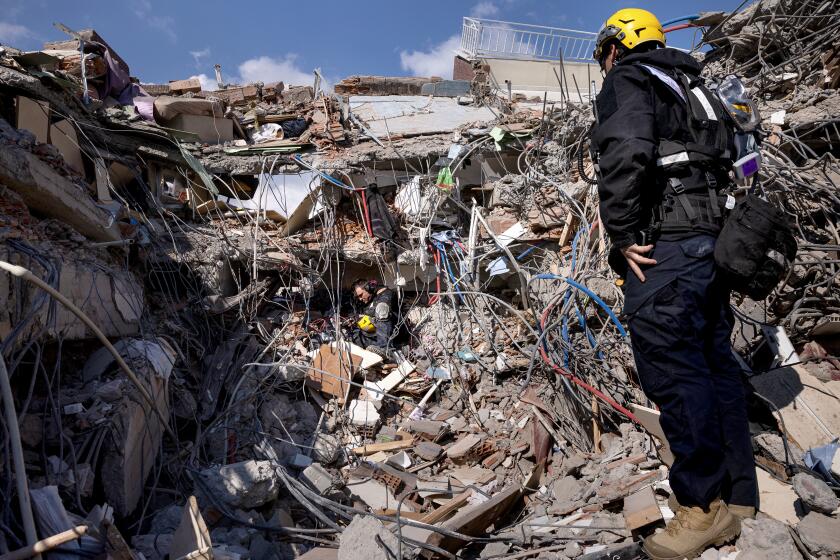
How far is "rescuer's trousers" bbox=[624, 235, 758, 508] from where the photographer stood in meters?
2.10

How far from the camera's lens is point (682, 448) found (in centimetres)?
211

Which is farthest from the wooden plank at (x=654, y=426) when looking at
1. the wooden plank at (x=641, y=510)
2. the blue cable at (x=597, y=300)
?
the blue cable at (x=597, y=300)

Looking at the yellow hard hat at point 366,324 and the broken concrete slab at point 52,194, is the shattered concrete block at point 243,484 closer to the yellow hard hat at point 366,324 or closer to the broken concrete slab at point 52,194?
the broken concrete slab at point 52,194

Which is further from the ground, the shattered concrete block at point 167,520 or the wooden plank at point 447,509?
the shattered concrete block at point 167,520

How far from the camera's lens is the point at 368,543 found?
2264mm

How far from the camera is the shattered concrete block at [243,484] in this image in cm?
288

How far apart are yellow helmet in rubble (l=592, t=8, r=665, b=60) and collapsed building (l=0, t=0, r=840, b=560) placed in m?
1.15

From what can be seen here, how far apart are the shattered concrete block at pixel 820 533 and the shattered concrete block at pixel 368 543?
5.30 feet

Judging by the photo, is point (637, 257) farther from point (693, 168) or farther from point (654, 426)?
point (654, 426)

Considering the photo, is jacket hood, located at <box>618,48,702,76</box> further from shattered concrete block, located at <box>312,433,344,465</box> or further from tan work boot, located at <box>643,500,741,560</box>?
shattered concrete block, located at <box>312,433,344,465</box>

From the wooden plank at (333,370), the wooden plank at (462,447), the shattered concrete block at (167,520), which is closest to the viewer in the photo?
the shattered concrete block at (167,520)

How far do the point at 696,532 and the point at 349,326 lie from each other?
151 inches

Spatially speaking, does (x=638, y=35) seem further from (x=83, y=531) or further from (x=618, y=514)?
(x=83, y=531)

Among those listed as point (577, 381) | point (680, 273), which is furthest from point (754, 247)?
point (577, 381)
